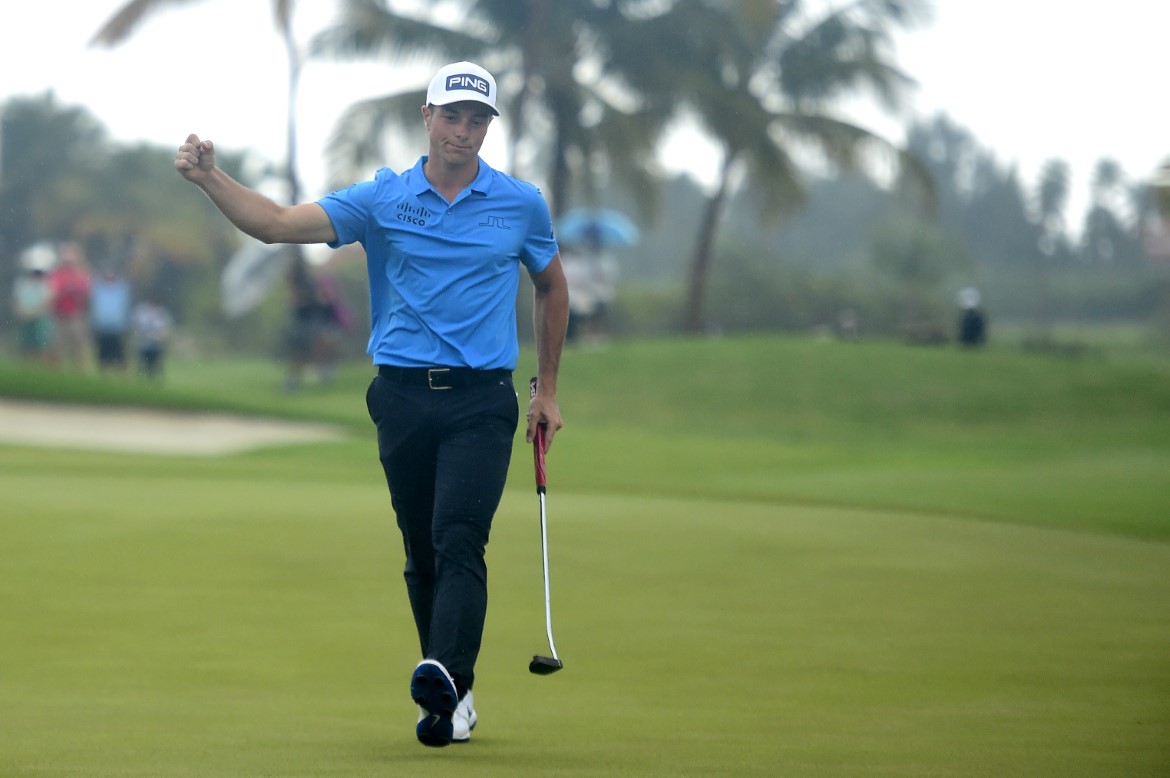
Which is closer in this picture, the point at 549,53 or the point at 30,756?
the point at 30,756

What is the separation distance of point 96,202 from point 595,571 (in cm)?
5079

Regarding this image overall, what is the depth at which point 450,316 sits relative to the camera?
5.66 metres

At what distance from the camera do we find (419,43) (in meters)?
31.8

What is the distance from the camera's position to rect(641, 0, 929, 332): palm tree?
110 ft

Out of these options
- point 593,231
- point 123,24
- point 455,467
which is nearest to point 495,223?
point 455,467

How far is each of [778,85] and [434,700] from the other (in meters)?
31.7

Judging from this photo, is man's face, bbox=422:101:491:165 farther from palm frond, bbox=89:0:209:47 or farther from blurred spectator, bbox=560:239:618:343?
palm frond, bbox=89:0:209:47

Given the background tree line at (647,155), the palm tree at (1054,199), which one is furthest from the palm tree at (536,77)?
the palm tree at (1054,199)

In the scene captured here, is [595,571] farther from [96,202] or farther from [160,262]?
[96,202]

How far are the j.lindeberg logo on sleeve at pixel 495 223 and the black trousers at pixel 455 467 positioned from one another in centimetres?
46

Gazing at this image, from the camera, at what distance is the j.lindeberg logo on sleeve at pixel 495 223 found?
5.70 meters

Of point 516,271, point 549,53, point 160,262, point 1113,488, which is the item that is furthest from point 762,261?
point 516,271

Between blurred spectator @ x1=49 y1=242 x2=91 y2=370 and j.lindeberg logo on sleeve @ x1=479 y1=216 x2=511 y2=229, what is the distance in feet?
64.0

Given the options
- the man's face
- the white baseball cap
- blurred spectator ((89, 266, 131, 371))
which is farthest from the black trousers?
A: blurred spectator ((89, 266, 131, 371))
